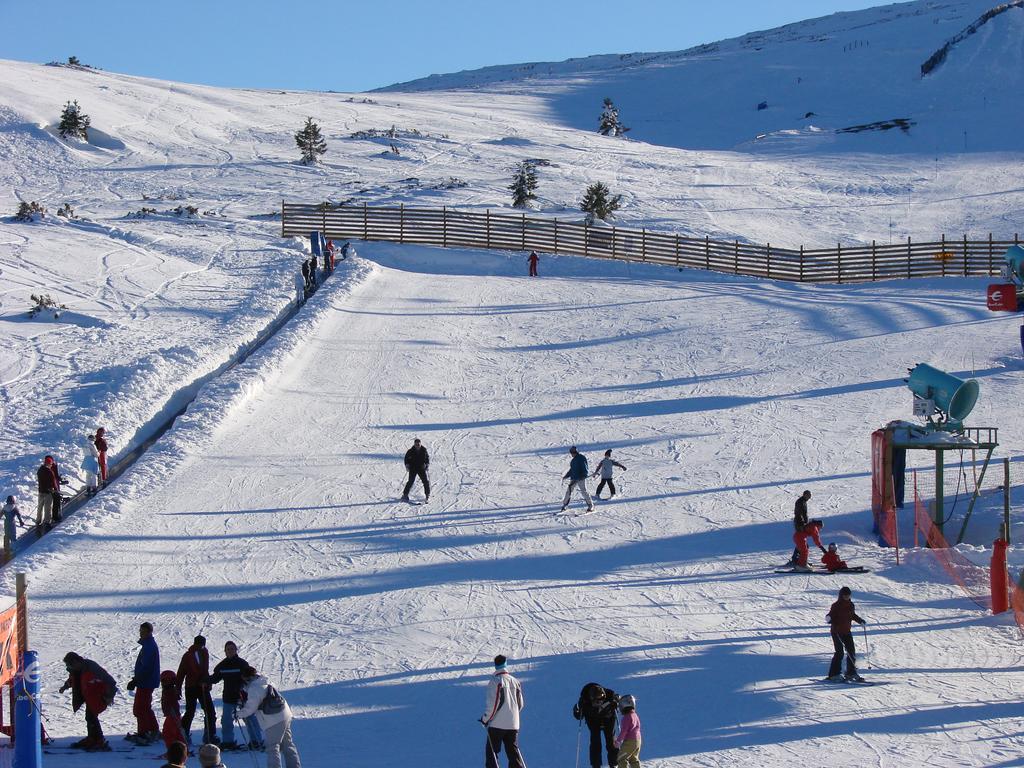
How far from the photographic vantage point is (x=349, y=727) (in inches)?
425

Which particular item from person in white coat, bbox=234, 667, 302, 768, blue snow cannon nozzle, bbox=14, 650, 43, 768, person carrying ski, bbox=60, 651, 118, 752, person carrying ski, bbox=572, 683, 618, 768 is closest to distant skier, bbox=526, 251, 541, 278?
person carrying ski, bbox=60, 651, 118, 752

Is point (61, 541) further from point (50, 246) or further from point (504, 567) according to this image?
point (50, 246)

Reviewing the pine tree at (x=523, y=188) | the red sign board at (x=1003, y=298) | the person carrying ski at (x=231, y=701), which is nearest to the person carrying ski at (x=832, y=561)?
the person carrying ski at (x=231, y=701)

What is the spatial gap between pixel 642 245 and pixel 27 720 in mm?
35424

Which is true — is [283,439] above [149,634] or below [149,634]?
above

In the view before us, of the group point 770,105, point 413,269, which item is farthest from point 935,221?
point 770,105

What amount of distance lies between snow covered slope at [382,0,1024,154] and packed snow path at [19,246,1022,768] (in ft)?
147

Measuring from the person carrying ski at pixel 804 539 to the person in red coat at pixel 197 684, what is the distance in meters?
8.06

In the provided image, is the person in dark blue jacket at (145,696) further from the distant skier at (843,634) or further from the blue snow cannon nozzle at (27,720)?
the distant skier at (843,634)

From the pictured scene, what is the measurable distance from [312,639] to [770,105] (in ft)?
253

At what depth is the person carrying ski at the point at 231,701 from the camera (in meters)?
10.1

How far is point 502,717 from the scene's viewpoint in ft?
30.5

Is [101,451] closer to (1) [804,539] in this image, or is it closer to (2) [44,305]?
(1) [804,539]

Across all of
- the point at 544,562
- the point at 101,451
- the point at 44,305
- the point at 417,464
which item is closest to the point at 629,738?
the point at 544,562
